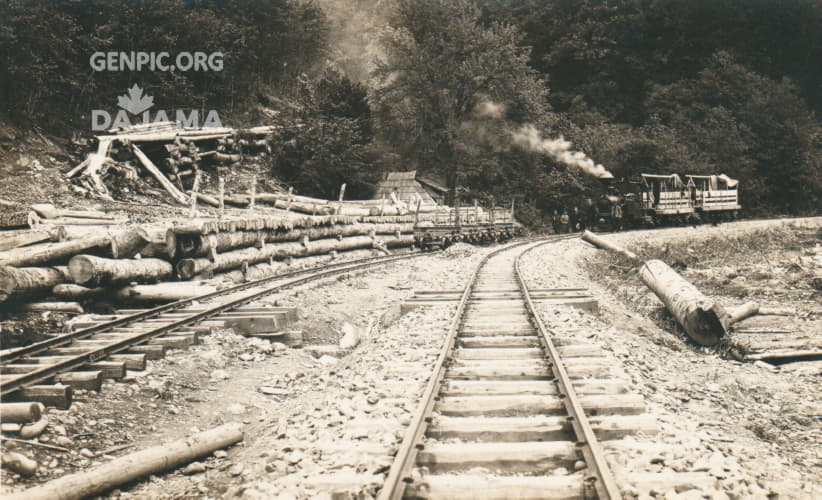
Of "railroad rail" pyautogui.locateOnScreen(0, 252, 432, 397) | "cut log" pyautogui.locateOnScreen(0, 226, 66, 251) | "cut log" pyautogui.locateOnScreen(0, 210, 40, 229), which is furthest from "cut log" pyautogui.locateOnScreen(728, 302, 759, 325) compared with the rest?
"cut log" pyautogui.locateOnScreen(0, 210, 40, 229)

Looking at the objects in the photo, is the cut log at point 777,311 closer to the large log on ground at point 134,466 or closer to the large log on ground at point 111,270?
the large log on ground at point 134,466

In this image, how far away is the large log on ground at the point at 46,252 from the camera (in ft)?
29.1

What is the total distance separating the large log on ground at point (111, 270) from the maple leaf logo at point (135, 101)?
753 inches

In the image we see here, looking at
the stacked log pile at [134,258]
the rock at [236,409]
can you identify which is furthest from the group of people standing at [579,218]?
the rock at [236,409]

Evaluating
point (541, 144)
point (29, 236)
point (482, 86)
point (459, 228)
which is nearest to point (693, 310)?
point (29, 236)

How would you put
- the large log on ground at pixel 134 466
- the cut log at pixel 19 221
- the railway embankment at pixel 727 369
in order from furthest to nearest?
the cut log at pixel 19 221, the railway embankment at pixel 727 369, the large log on ground at pixel 134 466

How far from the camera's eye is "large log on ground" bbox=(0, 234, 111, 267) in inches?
349

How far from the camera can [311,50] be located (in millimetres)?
43844

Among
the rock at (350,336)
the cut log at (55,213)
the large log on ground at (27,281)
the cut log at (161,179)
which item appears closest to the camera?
the large log on ground at (27,281)

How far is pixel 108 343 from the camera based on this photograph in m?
6.56

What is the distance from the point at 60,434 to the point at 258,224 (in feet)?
33.7

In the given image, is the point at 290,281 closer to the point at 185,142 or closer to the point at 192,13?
the point at 185,142

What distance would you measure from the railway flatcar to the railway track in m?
16.4

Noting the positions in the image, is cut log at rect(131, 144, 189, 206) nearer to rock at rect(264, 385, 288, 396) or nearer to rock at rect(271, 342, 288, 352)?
rock at rect(271, 342, 288, 352)
